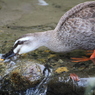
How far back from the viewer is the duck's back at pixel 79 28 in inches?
159

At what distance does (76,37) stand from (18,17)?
10.3ft

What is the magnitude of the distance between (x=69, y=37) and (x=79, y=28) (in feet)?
0.80

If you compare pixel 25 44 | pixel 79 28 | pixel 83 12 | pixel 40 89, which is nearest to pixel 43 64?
pixel 40 89

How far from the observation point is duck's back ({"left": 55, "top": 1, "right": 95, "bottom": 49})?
4051 millimetres

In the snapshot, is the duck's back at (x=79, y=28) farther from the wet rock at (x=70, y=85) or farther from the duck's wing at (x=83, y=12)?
the wet rock at (x=70, y=85)

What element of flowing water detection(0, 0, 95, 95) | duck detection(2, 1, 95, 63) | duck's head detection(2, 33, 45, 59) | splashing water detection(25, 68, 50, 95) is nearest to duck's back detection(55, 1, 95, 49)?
duck detection(2, 1, 95, 63)

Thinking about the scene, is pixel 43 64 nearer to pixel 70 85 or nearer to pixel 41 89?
pixel 41 89

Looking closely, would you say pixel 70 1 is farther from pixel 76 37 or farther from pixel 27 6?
pixel 76 37

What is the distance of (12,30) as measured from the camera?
5.70 metres

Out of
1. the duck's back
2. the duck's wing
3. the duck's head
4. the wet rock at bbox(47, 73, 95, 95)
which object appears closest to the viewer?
the wet rock at bbox(47, 73, 95, 95)

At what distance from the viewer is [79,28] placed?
4.07 m

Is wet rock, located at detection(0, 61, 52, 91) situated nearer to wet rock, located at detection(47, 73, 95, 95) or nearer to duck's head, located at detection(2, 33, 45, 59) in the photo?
wet rock, located at detection(47, 73, 95, 95)

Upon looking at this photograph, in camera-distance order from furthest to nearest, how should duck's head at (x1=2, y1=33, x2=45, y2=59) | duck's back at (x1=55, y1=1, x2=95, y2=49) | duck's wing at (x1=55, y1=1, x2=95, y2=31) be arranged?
duck's head at (x1=2, y1=33, x2=45, y2=59), duck's wing at (x1=55, y1=1, x2=95, y2=31), duck's back at (x1=55, y1=1, x2=95, y2=49)

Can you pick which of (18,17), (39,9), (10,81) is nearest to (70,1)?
(39,9)
